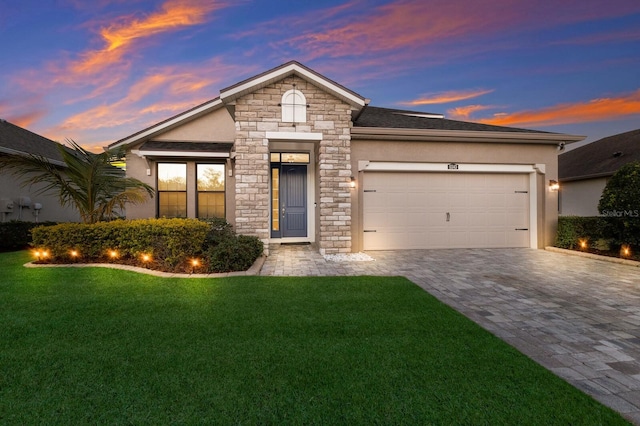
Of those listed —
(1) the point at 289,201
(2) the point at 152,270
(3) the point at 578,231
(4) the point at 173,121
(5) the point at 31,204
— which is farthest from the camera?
(5) the point at 31,204

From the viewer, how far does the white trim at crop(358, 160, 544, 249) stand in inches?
353

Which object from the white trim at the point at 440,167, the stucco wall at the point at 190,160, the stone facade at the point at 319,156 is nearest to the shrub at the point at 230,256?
the stone facade at the point at 319,156

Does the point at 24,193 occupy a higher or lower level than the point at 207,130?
lower

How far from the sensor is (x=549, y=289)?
5094 millimetres

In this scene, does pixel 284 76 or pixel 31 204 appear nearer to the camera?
pixel 284 76

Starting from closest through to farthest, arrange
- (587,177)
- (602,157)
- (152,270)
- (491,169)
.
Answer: (152,270) < (491,169) < (587,177) < (602,157)

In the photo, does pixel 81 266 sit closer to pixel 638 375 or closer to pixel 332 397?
pixel 332 397

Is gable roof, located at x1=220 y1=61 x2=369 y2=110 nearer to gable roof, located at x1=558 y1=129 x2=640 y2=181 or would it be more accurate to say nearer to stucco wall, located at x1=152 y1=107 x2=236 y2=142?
stucco wall, located at x1=152 y1=107 x2=236 y2=142

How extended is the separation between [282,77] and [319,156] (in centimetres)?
229

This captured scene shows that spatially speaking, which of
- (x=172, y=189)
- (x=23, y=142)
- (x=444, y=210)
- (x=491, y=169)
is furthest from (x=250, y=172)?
(x=23, y=142)

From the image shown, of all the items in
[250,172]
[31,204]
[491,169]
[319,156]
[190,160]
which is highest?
[190,160]

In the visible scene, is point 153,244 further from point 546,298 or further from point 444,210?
point 444,210

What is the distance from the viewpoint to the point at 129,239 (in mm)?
6523

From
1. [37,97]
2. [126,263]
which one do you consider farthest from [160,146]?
[37,97]
